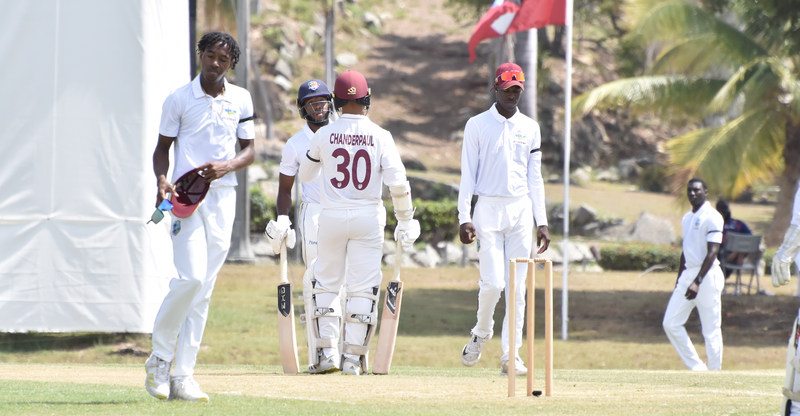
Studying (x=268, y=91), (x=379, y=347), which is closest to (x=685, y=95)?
(x=379, y=347)

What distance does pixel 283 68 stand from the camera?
50.3 m

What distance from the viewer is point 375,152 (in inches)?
303

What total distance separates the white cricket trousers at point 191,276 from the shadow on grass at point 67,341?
24.7 ft

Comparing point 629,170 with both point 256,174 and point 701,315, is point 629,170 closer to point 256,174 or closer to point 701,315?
point 256,174

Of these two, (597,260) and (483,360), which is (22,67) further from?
(597,260)

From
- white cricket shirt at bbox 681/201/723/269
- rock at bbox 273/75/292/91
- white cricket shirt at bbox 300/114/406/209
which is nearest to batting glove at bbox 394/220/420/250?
white cricket shirt at bbox 300/114/406/209

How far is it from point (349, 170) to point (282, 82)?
42287 millimetres

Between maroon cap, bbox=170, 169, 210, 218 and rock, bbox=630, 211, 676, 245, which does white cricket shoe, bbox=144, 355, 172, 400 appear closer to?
maroon cap, bbox=170, 169, 210, 218

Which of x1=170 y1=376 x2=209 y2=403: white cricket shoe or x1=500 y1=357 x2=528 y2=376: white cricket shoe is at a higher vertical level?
x1=170 y1=376 x2=209 y2=403: white cricket shoe

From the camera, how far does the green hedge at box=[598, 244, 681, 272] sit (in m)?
26.5

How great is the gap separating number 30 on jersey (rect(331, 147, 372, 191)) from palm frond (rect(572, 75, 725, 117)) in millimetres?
16060

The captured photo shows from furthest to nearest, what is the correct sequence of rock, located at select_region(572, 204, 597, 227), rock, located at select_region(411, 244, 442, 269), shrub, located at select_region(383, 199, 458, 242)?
rock, located at select_region(572, 204, 597, 227) → shrub, located at select_region(383, 199, 458, 242) → rock, located at select_region(411, 244, 442, 269)

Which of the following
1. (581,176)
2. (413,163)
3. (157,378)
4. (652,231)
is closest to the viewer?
(157,378)

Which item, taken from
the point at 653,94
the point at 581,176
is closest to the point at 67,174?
the point at 653,94
